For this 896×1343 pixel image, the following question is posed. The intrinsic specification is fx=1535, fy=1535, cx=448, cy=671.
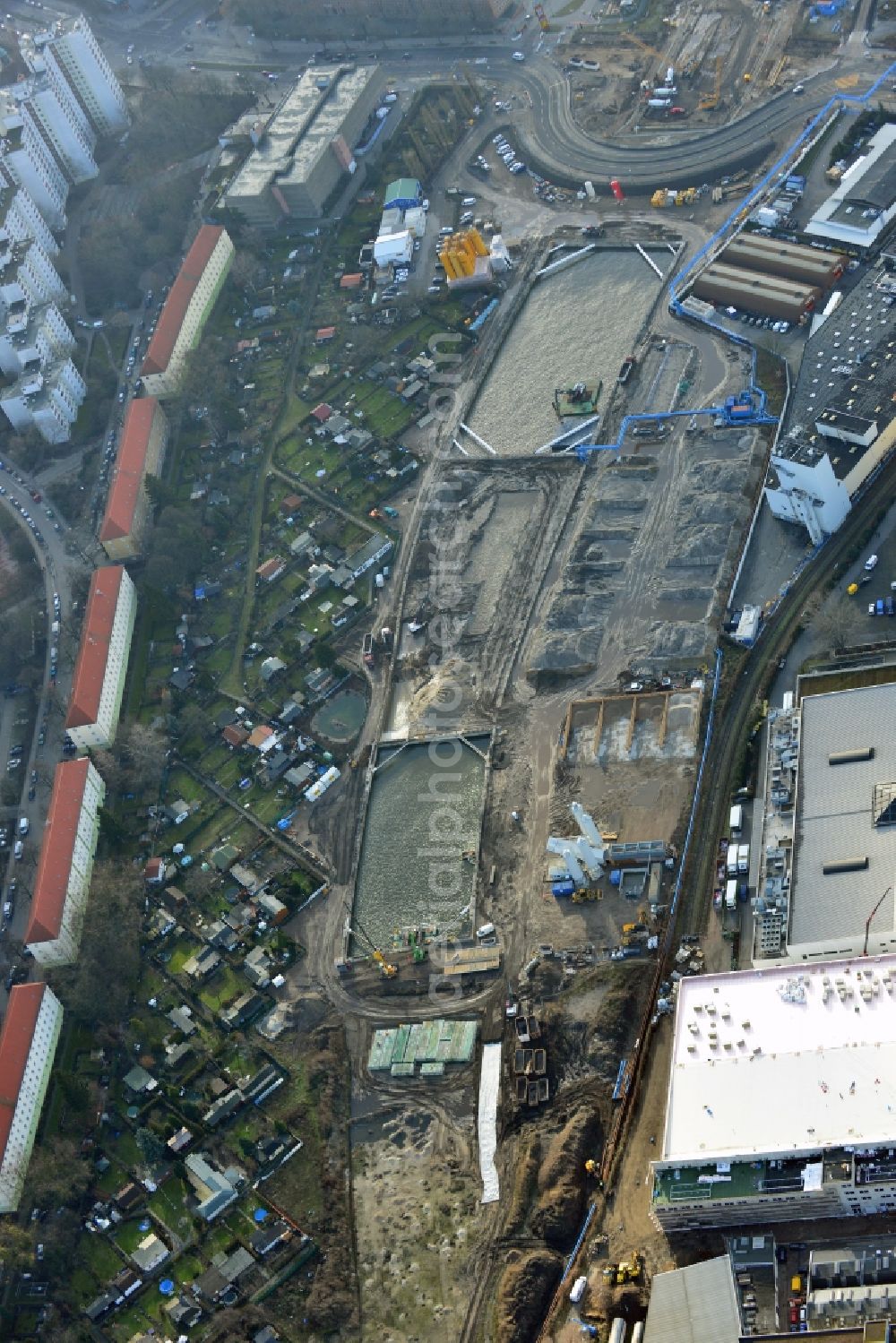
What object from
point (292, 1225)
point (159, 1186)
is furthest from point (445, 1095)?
point (159, 1186)

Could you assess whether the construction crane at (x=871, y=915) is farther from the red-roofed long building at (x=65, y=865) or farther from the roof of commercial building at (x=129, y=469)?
the roof of commercial building at (x=129, y=469)

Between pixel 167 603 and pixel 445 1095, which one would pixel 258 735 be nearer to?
pixel 167 603

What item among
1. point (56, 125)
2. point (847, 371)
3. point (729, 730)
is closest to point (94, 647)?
point (729, 730)

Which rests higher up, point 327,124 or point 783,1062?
point 327,124

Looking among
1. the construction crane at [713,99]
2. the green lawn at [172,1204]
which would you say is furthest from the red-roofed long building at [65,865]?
the construction crane at [713,99]

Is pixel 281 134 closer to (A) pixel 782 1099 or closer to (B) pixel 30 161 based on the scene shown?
(B) pixel 30 161

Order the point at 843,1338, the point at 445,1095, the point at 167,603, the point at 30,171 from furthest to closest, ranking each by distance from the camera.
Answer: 1. the point at 30,171
2. the point at 167,603
3. the point at 445,1095
4. the point at 843,1338

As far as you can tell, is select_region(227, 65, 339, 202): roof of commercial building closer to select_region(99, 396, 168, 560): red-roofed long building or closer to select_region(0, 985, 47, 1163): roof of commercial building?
select_region(99, 396, 168, 560): red-roofed long building
